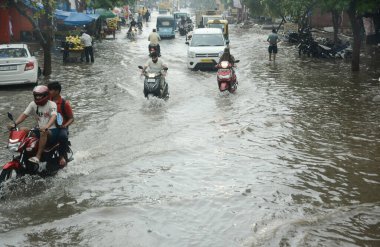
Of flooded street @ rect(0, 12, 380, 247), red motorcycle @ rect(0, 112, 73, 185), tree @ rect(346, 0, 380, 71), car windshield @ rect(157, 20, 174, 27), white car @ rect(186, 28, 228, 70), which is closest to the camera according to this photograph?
flooded street @ rect(0, 12, 380, 247)

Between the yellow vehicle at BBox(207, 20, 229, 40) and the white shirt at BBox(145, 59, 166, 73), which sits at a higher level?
the yellow vehicle at BBox(207, 20, 229, 40)

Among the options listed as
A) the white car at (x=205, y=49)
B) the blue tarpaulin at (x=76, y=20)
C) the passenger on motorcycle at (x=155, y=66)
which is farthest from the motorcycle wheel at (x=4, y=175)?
the blue tarpaulin at (x=76, y=20)

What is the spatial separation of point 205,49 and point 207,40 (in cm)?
110

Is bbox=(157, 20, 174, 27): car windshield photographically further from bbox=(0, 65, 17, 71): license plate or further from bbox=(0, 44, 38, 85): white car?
bbox=(0, 65, 17, 71): license plate

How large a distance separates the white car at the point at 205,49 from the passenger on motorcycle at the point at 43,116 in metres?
14.6

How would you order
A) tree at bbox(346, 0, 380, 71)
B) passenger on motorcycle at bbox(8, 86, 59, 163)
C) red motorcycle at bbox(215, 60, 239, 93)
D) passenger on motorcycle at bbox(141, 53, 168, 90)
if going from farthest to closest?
tree at bbox(346, 0, 380, 71), red motorcycle at bbox(215, 60, 239, 93), passenger on motorcycle at bbox(141, 53, 168, 90), passenger on motorcycle at bbox(8, 86, 59, 163)

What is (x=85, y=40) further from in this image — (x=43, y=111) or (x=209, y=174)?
(x=209, y=174)

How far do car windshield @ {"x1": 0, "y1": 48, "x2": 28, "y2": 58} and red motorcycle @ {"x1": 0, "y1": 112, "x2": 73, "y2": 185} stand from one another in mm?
9674


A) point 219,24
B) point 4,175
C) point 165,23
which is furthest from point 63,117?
point 165,23

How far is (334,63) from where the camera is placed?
2420 cm

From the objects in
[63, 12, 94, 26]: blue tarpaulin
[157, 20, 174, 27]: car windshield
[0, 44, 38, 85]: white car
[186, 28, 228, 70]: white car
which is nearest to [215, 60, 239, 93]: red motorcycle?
[186, 28, 228, 70]: white car

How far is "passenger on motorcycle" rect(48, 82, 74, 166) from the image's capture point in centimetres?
786

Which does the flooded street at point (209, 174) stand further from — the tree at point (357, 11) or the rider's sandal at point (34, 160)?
the tree at point (357, 11)

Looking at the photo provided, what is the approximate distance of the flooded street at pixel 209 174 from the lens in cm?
632
